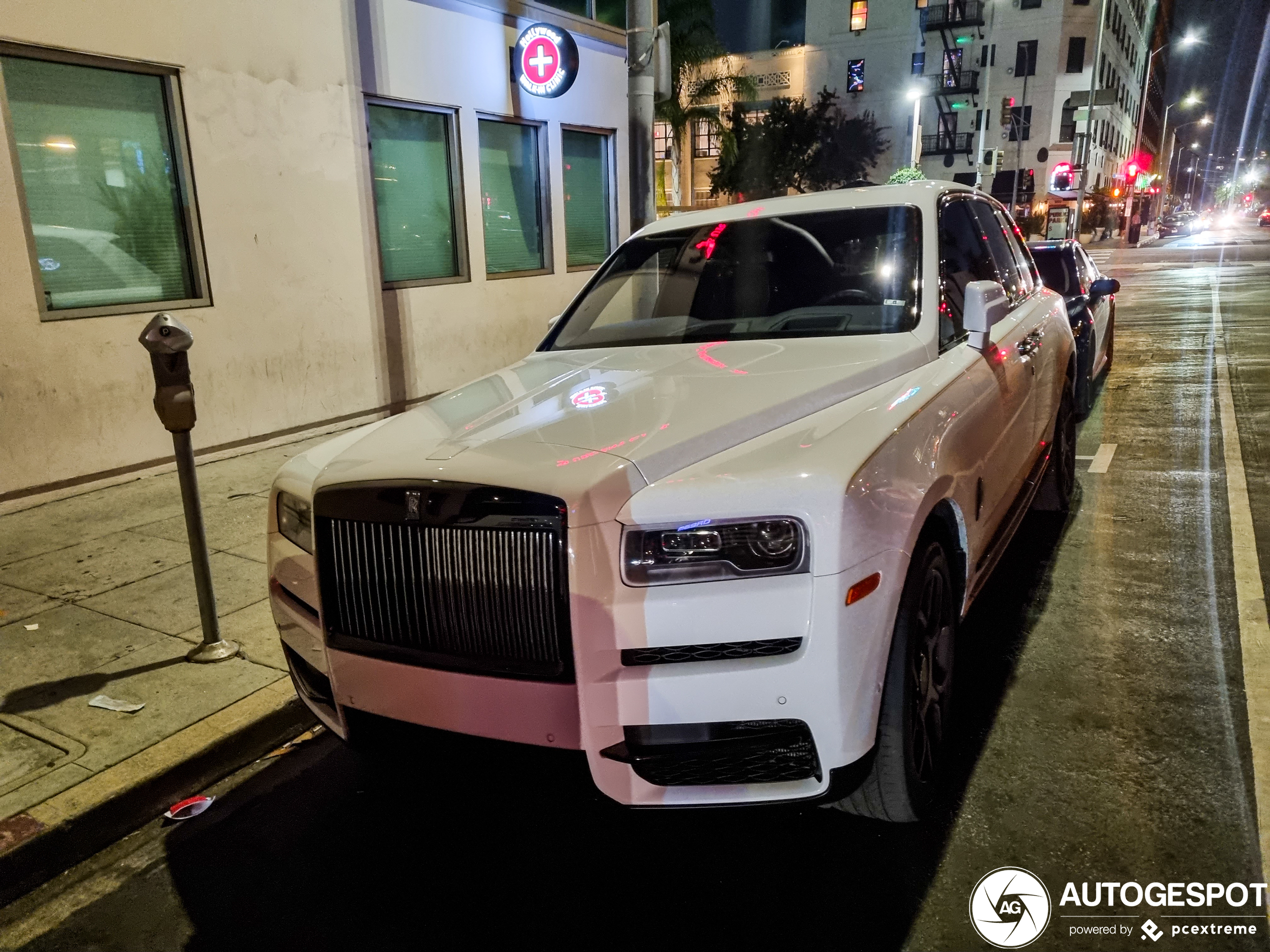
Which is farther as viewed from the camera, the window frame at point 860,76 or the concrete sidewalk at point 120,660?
the window frame at point 860,76

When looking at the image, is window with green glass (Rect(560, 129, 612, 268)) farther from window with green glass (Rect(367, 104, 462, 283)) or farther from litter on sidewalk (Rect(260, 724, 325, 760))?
litter on sidewalk (Rect(260, 724, 325, 760))

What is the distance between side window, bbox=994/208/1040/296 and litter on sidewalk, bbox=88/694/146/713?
4.61 meters

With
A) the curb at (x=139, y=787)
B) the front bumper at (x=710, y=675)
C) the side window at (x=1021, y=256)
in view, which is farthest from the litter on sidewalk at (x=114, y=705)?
the side window at (x=1021, y=256)

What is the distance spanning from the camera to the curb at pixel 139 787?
295 centimetres

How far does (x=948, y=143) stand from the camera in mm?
59000

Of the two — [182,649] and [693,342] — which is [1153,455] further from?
[182,649]

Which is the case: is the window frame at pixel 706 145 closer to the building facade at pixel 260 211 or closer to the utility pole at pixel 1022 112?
the utility pole at pixel 1022 112

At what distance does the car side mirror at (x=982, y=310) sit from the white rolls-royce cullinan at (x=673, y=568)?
0.22 metres

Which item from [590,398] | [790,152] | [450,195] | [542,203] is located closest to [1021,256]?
[590,398]

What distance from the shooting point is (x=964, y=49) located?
5850 centimetres

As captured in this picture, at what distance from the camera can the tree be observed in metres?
48.9

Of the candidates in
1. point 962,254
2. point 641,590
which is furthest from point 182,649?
point 962,254

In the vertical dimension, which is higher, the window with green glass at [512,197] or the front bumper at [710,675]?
the window with green glass at [512,197]

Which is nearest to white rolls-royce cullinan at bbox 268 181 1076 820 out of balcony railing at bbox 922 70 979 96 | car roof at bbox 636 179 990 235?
car roof at bbox 636 179 990 235
